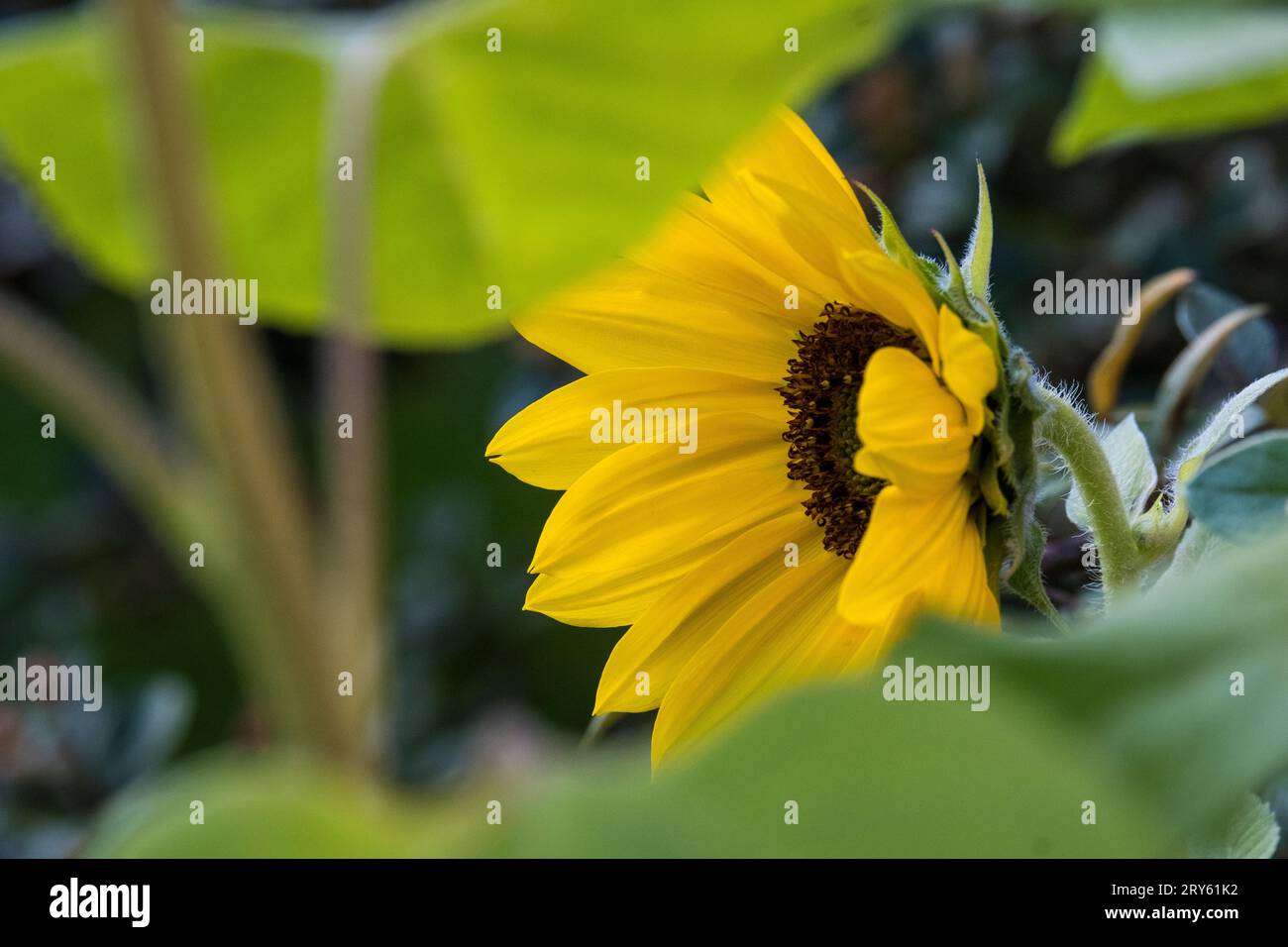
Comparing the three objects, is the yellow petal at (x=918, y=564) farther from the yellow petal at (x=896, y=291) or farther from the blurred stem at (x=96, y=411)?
the blurred stem at (x=96, y=411)

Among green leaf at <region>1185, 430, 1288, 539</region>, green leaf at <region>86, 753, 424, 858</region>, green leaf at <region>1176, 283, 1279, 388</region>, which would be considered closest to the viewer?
green leaf at <region>86, 753, 424, 858</region>

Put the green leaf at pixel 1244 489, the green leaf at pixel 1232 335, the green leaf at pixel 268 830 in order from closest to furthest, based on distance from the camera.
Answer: the green leaf at pixel 268 830 → the green leaf at pixel 1244 489 → the green leaf at pixel 1232 335

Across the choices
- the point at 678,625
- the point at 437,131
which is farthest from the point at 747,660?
the point at 437,131

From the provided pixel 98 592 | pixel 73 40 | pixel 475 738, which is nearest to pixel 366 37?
pixel 73 40

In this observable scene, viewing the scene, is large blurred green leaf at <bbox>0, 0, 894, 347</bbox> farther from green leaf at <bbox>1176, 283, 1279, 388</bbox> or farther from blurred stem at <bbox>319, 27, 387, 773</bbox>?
green leaf at <bbox>1176, 283, 1279, 388</bbox>
